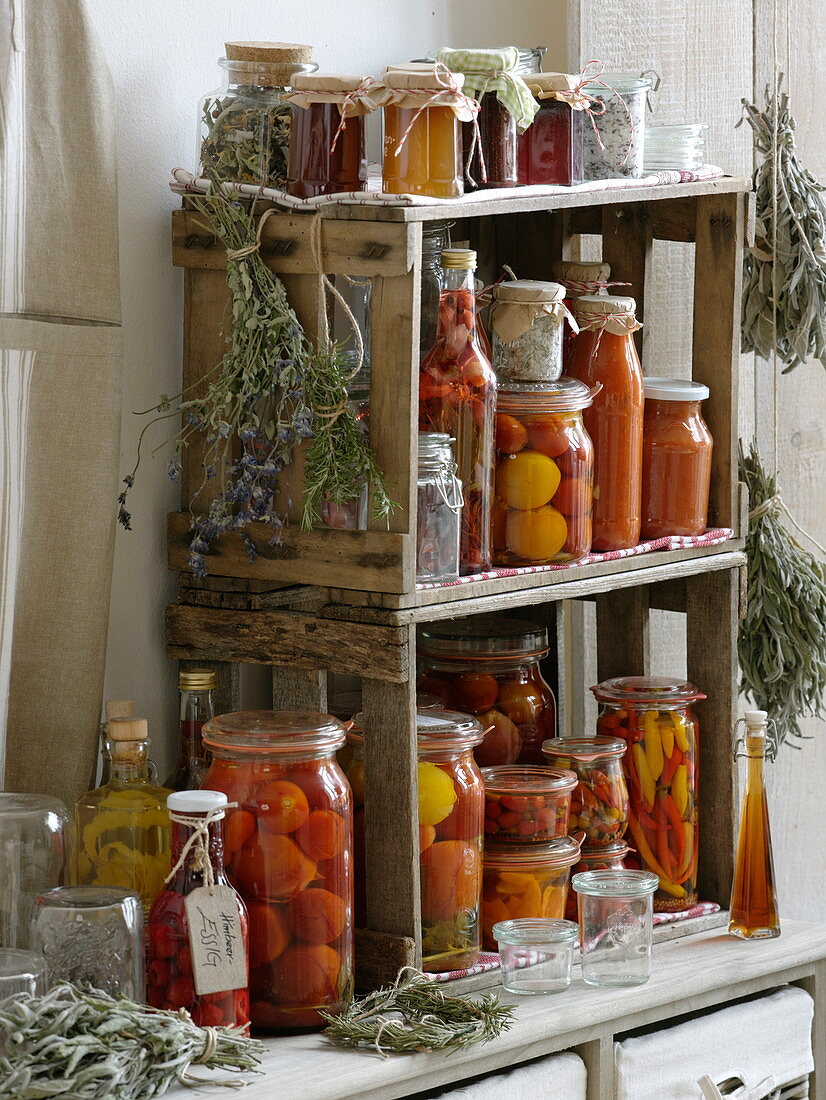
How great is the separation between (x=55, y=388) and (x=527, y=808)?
63 centimetres

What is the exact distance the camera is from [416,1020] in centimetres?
155

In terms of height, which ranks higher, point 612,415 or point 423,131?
point 423,131

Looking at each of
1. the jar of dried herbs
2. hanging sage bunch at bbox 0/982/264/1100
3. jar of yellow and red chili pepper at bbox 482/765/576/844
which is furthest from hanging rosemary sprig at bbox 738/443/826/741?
hanging sage bunch at bbox 0/982/264/1100

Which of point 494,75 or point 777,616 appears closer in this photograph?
point 494,75

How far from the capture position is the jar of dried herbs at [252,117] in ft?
5.39

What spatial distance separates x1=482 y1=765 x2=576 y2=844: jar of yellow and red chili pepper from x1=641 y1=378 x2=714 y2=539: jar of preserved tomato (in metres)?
0.32

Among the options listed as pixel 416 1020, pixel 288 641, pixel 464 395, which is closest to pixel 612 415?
pixel 464 395

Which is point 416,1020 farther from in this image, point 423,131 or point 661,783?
point 423,131

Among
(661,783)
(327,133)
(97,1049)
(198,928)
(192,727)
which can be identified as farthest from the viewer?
(661,783)

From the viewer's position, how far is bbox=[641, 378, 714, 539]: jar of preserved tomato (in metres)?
1.87

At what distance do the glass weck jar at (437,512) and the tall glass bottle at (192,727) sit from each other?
0.84 ft

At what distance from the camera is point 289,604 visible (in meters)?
1.67

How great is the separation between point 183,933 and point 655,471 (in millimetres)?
750

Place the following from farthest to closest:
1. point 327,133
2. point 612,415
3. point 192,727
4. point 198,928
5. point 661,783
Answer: point 661,783
point 612,415
point 192,727
point 327,133
point 198,928
